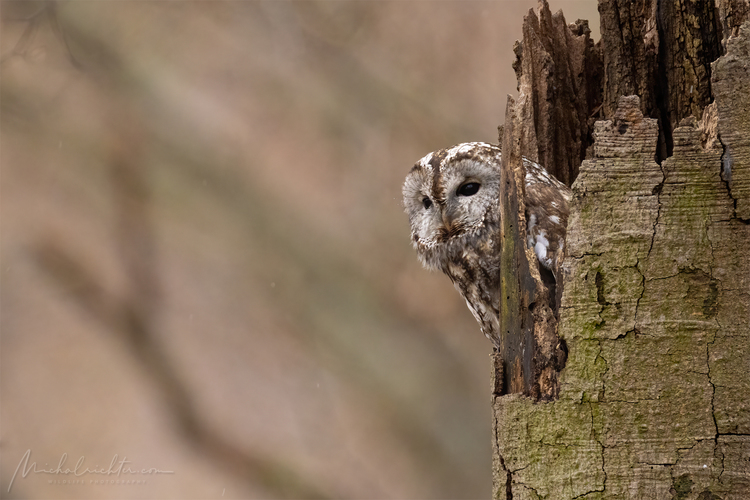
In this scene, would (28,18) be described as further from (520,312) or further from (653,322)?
(653,322)

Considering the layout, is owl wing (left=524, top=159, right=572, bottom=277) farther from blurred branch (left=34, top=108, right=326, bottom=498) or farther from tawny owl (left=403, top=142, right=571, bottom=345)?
blurred branch (left=34, top=108, right=326, bottom=498)

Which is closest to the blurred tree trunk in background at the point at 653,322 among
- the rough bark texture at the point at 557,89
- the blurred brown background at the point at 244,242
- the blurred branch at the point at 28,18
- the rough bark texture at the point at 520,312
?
the rough bark texture at the point at 520,312

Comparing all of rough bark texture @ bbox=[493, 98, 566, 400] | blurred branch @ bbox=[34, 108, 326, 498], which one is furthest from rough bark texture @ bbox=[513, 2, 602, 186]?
blurred branch @ bbox=[34, 108, 326, 498]

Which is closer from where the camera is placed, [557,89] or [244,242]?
[557,89]

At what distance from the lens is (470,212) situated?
1.71 m

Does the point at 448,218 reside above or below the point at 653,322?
above

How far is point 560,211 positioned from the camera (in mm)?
1506

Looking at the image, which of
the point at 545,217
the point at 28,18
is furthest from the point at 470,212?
the point at 28,18

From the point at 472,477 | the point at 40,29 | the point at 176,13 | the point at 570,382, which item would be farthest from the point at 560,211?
the point at 40,29

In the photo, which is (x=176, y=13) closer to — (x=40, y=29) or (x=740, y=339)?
(x=40, y=29)

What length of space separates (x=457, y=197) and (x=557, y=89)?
488 mm

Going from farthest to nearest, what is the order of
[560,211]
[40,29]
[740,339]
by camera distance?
[40,29], [560,211], [740,339]

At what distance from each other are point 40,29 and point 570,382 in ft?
12.3

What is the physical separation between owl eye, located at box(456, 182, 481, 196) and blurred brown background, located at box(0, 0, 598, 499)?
5.94 ft
